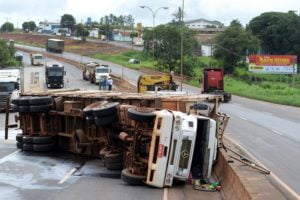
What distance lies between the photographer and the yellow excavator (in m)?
47.8

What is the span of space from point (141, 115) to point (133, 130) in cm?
116

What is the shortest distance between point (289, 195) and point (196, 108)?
15.7 feet

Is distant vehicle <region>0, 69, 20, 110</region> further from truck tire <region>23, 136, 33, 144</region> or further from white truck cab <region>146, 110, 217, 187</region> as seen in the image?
white truck cab <region>146, 110, 217, 187</region>

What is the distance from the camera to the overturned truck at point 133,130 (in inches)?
579

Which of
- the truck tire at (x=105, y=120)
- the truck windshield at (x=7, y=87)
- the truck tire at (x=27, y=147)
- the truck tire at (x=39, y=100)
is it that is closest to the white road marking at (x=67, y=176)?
the truck tire at (x=105, y=120)

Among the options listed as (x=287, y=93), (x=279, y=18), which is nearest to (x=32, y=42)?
(x=279, y=18)

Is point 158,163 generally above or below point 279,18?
below

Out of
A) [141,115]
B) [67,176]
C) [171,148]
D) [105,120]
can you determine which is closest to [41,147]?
[105,120]

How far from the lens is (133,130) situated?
53.5 ft

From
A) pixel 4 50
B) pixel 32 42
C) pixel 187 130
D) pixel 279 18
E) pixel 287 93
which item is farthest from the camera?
pixel 32 42

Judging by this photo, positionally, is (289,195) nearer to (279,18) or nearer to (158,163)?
(158,163)

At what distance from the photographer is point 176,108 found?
17.4m

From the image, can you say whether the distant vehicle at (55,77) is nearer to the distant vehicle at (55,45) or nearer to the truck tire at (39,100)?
the truck tire at (39,100)

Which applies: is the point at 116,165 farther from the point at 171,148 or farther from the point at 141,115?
the point at 171,148
